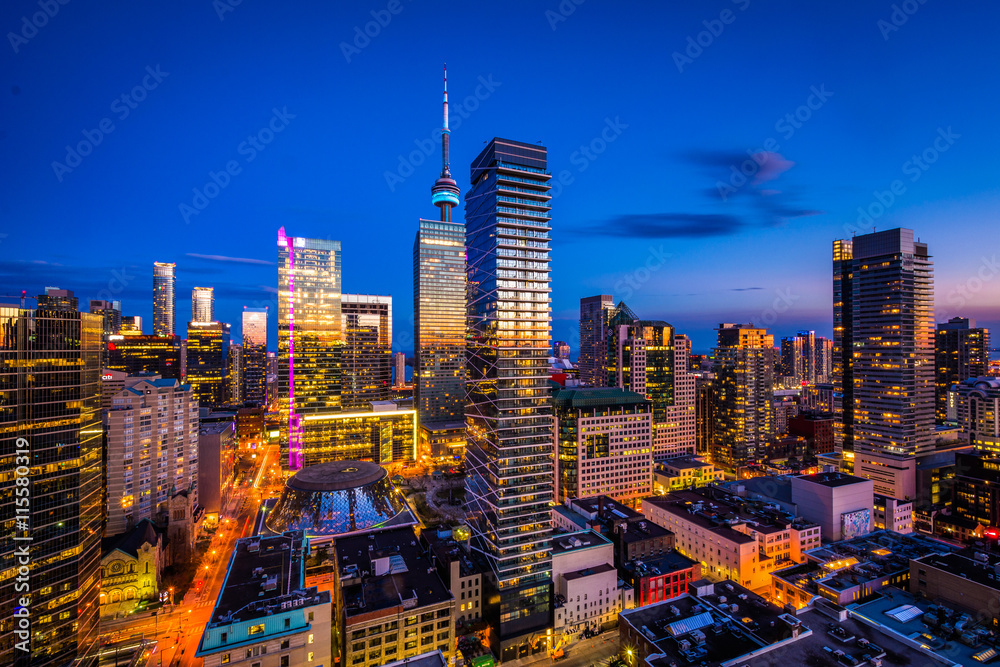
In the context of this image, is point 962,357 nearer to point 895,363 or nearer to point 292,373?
point 895,363

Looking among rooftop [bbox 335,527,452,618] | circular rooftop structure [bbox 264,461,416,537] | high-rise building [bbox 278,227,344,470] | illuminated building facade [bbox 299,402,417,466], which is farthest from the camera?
high-rise building [bbox 278,227,344,470]

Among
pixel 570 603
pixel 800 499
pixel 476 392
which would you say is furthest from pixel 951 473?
pixel 476 392

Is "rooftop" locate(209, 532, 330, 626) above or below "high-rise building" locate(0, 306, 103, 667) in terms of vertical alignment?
below

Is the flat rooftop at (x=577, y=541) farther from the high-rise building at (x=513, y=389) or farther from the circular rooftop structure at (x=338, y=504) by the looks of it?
the circular rooftop structure at (x=338, y=504)

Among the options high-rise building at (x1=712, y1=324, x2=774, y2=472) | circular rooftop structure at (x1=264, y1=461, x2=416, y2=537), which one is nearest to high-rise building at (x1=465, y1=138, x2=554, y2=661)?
circular rooftop structure at (x1=264, y1=461, x2=416, y2=537)

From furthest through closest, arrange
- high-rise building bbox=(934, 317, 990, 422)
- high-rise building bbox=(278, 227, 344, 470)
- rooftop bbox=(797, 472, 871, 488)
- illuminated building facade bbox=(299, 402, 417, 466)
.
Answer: high-rise building bbox=(934, 317, 990, 422) < high-rise building bbox=(278, 227, 344, 470) < illuminated building facade bbox=(299, 402, 417, 466) < rooftop bbox=(797, 472, 871, 488)

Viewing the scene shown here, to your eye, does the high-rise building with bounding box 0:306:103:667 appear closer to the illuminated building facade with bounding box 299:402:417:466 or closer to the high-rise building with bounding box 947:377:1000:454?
the illuminated building facade with bounding box 299:402:417:466
